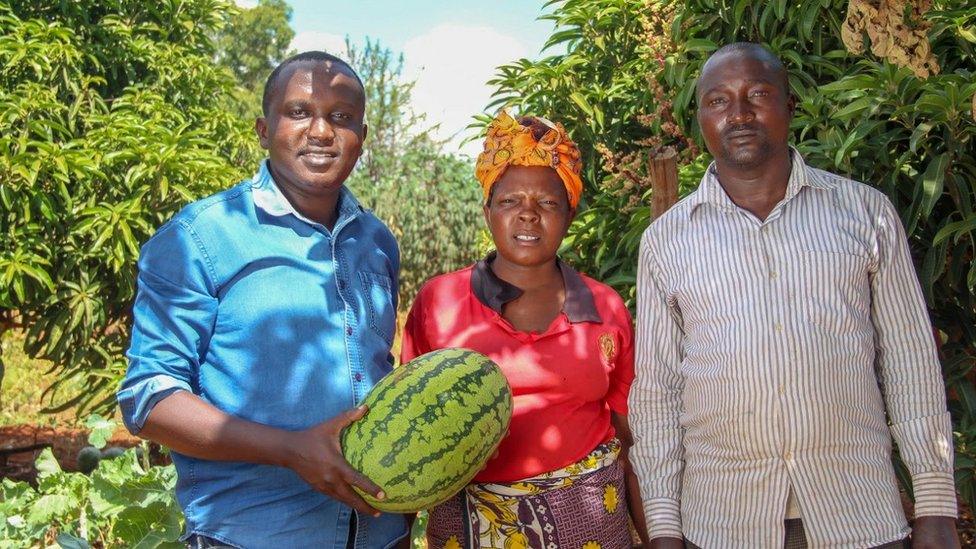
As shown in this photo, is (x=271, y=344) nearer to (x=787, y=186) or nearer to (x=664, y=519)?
(x=664, y=519)

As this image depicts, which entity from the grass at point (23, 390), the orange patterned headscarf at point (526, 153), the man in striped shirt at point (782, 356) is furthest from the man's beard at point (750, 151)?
the grass at point (23, 390)

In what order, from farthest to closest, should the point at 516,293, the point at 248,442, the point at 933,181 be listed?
the point at 933,181 → the point at 516,293 → the point at 248,442

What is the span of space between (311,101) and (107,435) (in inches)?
118

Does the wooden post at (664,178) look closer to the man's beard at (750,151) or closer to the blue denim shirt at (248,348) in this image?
the man's beard at (750,151)

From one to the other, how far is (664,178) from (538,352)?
34.1 inches

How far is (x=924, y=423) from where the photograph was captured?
249 centimetres

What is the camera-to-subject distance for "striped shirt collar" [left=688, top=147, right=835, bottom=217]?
2598mm

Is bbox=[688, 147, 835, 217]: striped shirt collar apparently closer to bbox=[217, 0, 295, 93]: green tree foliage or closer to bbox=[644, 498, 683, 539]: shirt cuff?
bbox=[644, 498, 683, 539]: shirt cuff

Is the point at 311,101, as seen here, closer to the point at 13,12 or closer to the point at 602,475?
the point at 602,475

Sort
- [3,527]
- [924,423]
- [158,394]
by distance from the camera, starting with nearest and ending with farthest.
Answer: [158,394] < [924,423] < [3,527]

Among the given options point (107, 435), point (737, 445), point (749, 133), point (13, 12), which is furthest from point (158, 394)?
point (13, 12)

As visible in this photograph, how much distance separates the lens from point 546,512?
8.77 ft

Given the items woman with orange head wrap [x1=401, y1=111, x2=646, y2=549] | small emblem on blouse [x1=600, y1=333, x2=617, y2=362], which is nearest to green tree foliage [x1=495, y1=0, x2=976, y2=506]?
woman with orange head wrap [x1=401, y1=111, x2=646, y2=549]

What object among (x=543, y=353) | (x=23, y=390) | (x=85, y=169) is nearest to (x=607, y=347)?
(x=543, y=353)
